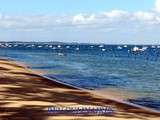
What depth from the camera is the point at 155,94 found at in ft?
103

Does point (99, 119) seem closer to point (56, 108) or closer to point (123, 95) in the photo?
point (56, 108)

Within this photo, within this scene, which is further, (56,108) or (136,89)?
(136,89)

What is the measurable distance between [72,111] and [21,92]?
265 inches

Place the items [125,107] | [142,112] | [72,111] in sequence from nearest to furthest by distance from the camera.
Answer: [72,111] < [142,112] < [125,107]

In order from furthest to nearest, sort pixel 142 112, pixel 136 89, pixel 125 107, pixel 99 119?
pixel 136 89 → pixel 125 107 → pixel 142 112 → pixel 99 119

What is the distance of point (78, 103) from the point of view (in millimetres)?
22000

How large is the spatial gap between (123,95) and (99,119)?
1328 cm

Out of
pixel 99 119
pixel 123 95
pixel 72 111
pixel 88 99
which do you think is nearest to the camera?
pixel 99 119

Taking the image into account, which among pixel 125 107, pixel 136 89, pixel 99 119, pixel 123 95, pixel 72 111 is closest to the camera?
pixel 99 119

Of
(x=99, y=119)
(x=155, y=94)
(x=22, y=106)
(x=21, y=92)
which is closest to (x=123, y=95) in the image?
(x=155, y=94)

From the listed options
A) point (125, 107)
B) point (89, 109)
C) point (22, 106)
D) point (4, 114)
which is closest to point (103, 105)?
point (125, 107)

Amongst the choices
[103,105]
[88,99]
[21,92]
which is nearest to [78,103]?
[103,105]

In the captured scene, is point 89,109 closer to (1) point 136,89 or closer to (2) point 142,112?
(2) point 142,112

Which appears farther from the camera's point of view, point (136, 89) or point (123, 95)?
point (136, 89)
